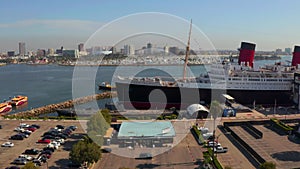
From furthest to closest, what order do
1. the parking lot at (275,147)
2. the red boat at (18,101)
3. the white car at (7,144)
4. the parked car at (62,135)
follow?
the red boat at (18,101) → the parked car at (62,135) → the white car at (7,144) → the parking lot at (275,147)

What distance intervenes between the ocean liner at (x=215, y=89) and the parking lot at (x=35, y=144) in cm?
551

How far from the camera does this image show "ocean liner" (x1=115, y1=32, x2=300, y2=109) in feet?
63.0

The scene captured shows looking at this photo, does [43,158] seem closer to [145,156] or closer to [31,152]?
[31,152]

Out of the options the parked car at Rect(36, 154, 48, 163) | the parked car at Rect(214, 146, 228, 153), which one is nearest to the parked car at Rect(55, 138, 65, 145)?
the parked car at Rect(36, 154, 48, 163)

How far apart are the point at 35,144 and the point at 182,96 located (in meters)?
10.0

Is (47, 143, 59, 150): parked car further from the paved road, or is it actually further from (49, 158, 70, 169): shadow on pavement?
the paved road

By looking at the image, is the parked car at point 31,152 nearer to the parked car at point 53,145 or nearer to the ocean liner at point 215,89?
the parked car at point 53,145

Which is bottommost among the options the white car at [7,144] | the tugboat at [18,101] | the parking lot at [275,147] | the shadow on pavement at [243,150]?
the tugboat at [18,101]

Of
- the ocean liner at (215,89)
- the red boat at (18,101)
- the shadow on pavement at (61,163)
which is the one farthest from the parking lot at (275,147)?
the red boat at (18,101)

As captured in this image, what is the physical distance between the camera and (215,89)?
19266mm

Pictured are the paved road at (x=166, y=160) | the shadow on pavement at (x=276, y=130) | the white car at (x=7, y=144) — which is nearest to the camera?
the paved road at (x=166, y=160)

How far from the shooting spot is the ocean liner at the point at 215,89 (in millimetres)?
19203

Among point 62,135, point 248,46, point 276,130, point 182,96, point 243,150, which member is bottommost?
point 62,135

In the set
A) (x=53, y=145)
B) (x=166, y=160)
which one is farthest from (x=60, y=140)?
(x=166, y=160)
